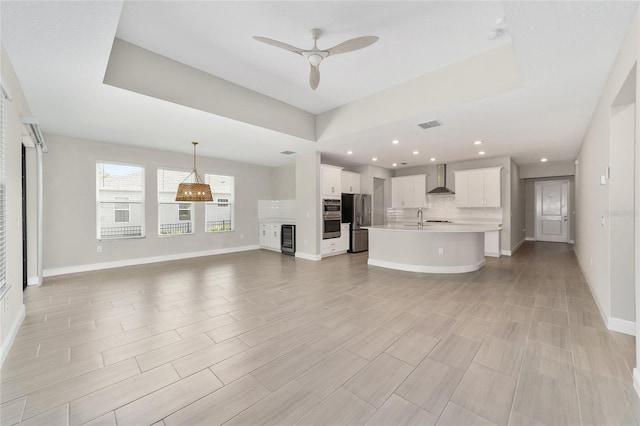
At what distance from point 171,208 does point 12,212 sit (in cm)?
410

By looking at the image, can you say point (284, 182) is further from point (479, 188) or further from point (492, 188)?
Result: point (492, 188)

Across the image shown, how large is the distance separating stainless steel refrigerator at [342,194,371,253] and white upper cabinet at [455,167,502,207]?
2664 mm

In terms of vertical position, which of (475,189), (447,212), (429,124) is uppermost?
(429,124)

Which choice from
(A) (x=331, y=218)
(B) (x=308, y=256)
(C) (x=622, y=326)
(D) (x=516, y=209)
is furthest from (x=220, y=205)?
(D) (x=516, y=209)

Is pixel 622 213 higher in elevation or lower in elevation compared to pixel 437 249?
higher

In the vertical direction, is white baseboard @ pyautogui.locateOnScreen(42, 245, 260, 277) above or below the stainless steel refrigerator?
below

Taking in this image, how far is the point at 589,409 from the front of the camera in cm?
161

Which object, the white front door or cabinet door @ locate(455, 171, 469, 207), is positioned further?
the white front door

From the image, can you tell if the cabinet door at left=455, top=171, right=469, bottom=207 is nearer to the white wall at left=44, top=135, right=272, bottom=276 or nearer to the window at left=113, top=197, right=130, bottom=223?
the white wall at left=44, top=135, right=272, bottom=276

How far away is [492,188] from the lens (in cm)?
691

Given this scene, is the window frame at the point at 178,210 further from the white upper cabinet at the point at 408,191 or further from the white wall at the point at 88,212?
the white upper cabinet at the point at 408,191

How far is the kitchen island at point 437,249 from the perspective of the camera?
501cm

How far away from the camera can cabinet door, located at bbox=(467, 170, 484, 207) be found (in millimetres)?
7090

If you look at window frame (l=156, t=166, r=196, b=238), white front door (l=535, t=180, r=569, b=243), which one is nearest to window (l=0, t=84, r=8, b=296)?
window frame (l=156, t=166, r=196, b=238)
